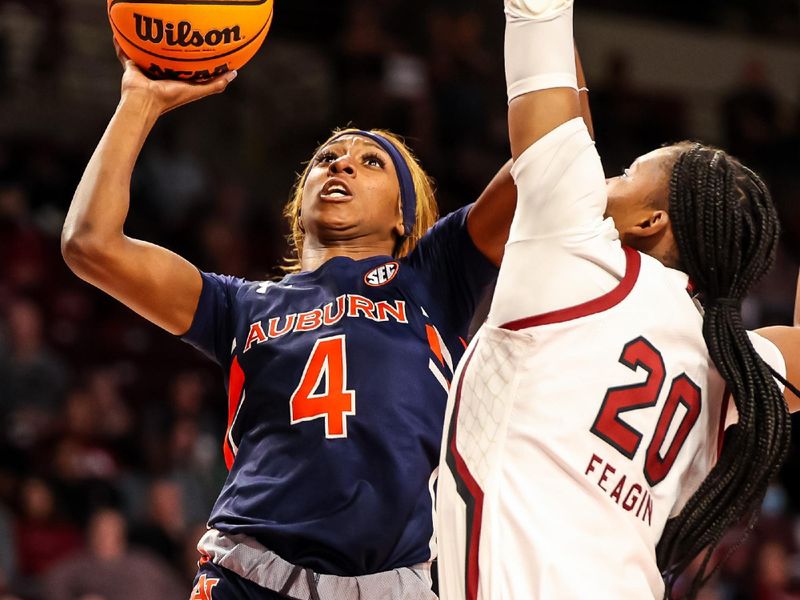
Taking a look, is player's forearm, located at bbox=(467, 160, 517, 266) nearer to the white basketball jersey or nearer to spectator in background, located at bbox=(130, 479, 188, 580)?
the white basketball jersey

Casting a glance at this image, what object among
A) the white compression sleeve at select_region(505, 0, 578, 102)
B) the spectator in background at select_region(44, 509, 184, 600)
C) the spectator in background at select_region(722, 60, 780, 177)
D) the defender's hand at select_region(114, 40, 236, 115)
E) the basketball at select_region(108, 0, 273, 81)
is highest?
the spectator in background at select_region(722, 60, 780, 177)

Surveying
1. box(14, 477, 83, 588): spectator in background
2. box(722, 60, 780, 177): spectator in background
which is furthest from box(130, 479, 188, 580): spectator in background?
box(722, 60, 780, 177): spectator in background

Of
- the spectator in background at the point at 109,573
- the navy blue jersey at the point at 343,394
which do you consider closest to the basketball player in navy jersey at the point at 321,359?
the navy blue jersey at the point at 343,394

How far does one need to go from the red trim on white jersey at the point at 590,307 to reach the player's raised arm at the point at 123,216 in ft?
3.80

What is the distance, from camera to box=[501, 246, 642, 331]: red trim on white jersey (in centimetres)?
209

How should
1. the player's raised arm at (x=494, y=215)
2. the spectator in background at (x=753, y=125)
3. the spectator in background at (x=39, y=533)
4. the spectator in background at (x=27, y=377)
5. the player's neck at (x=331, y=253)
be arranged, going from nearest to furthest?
Result: the player's raised arm at (x=494, y=215) < the player's neck at (x=331, y=253) < the spectator in background at (x=39, y=533) < the spectator in background at (x=27, y=377) < the spectator in background at (x=753, y=125)

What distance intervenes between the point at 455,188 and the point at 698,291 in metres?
7.94

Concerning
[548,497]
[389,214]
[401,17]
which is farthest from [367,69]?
[548,497]

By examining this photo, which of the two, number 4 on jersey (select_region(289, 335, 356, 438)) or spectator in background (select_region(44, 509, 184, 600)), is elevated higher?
number 4 on jersey (select_region(289, 335, 356, 438))

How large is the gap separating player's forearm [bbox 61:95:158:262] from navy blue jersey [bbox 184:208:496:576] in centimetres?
38

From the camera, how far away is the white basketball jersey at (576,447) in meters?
2.08

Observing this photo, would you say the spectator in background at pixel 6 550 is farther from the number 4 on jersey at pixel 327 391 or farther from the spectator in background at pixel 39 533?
the number 4 on jersey at pixel 327 391

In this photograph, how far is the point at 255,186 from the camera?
34.9 ft

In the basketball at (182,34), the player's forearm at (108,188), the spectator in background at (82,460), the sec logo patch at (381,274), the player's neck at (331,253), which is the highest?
the basketball at (182,34)
